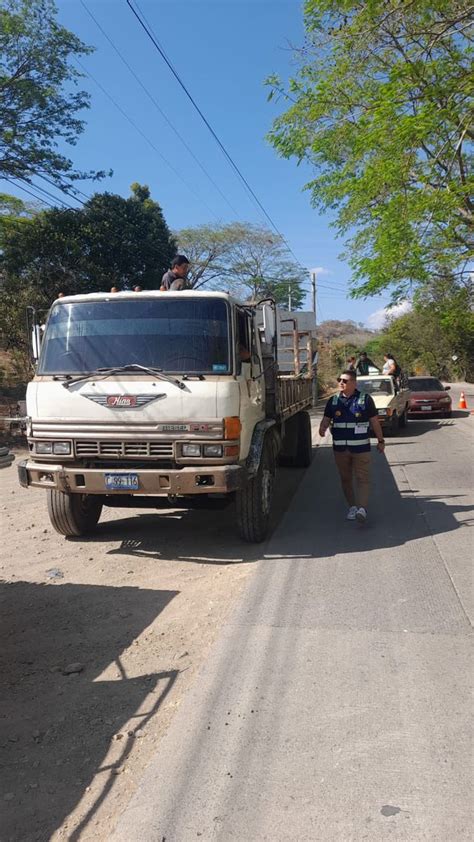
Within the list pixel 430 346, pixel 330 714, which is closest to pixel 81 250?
pixel 330 714

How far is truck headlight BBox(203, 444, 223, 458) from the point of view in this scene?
17.9 feet

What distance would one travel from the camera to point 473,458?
11.4m

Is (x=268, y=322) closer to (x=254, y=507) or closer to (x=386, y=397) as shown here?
(x=254, y=507)

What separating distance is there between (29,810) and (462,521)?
5.43 meters

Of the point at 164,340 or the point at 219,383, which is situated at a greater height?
the point at 164,340

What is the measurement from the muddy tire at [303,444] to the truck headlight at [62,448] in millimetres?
5625

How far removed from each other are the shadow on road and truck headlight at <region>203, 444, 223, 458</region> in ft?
3.97

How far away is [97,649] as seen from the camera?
4.25 metres

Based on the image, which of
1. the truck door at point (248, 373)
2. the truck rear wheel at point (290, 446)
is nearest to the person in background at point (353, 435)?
the truck door at point (248, 373)

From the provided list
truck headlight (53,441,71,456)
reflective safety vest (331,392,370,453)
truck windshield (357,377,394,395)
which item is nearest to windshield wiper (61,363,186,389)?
truck headlight (53,441,71,456)

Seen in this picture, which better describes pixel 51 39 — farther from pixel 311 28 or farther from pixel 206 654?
pixel 206 654

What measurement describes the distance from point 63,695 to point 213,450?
239 cm

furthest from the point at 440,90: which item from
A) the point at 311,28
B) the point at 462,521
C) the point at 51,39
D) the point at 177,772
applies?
the point at 51,39

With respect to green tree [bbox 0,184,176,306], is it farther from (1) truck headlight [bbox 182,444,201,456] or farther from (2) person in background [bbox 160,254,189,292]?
(1) truck headlight [bbox 182,444,201,456]
